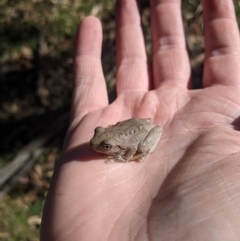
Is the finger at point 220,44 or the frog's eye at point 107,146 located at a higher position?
the finger at point 220,44

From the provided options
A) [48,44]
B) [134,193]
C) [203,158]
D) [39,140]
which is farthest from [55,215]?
[48,44]

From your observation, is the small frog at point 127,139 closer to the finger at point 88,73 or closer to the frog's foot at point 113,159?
the frog's foot at point 113,159

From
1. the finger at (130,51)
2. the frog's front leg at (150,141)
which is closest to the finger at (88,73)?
the finger at (130,51)

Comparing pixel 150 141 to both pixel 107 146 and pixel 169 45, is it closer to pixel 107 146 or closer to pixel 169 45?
pixel 107 146

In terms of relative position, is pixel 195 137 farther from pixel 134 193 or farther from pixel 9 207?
pixel 9 207

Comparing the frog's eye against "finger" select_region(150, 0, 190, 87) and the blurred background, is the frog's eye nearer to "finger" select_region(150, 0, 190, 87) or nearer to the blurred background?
"finger" select_region(150, 0, 190, 87)

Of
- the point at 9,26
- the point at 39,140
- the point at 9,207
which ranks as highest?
the point at 9,26


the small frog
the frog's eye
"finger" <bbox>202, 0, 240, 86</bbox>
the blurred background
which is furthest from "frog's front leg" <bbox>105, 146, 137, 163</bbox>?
the blurred background
